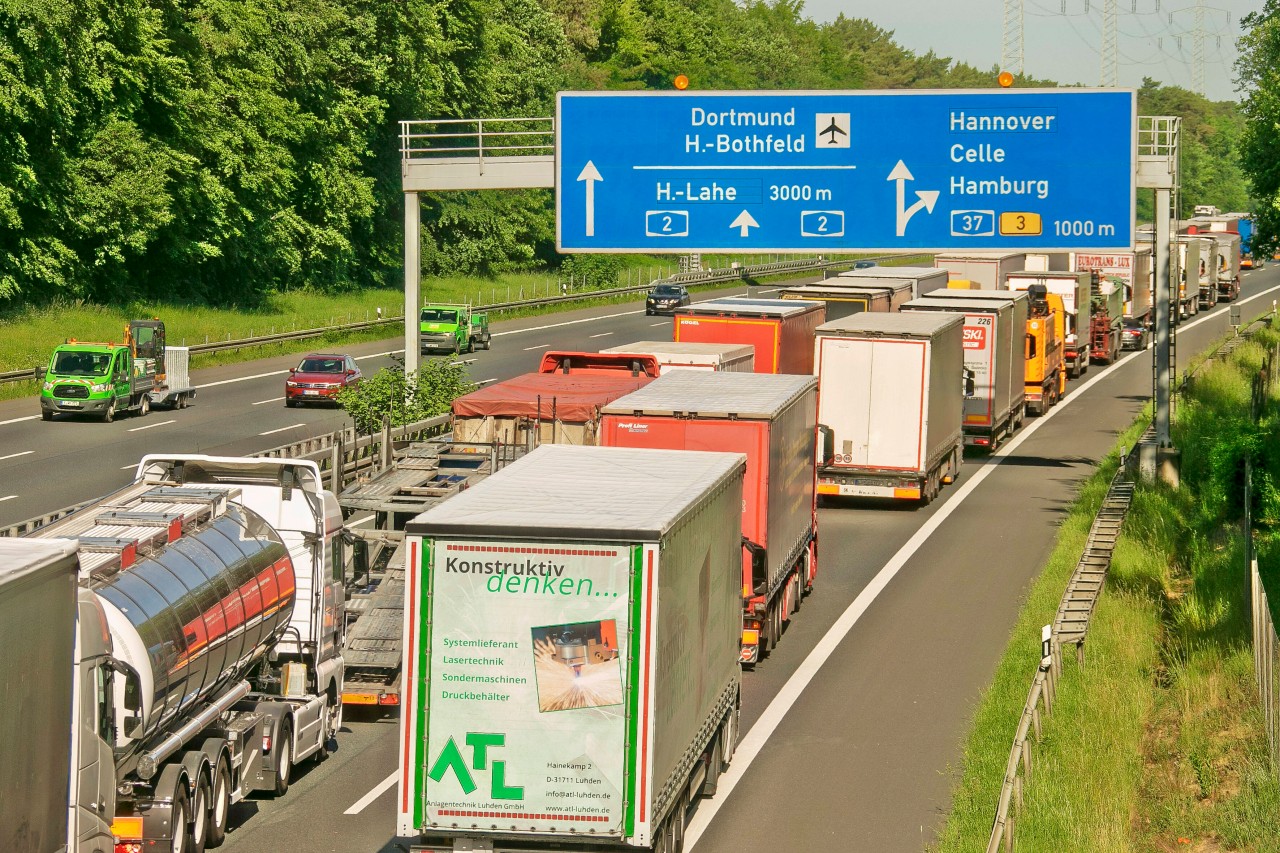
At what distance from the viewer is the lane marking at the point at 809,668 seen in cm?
1636

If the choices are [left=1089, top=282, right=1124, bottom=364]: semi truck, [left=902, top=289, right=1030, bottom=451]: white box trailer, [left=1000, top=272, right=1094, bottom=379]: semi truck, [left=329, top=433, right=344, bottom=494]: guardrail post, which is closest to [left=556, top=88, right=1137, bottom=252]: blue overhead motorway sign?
[left=329, top=433, right=344, bottom=494]: guardrail post

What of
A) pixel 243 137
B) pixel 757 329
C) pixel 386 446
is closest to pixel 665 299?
pixel 243 137

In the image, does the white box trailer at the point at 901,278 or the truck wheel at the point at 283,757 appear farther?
the white box trailer at the point at 901,278

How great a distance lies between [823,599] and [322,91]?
5707 centimetres

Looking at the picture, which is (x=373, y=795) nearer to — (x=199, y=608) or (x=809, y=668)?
(x=199, y=608)

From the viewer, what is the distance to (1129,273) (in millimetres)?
67812

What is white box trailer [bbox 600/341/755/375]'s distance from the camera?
29844mm

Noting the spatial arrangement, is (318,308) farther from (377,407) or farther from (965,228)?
(965,228)

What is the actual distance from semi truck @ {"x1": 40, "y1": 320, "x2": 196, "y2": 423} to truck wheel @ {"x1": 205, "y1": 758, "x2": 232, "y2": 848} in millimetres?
31173

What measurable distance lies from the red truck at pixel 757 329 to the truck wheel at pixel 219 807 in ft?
67.5

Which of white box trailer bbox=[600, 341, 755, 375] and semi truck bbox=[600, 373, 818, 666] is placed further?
white box trailer bbox=[600, 341, 755, 375]

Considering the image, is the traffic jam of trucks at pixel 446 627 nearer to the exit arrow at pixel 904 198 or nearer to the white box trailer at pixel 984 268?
the exit arrow at pixel 904 198

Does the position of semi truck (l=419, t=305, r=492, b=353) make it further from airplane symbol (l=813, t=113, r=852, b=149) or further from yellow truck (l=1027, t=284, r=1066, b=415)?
airplane symbol (l=813, t=113, r=852, b=149)

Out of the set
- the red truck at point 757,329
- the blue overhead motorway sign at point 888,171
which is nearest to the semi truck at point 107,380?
the red truck at point 757,329
